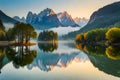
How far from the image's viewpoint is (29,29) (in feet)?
303

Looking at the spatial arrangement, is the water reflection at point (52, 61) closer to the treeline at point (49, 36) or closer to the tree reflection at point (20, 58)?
the tree reflection at point (20, 58)

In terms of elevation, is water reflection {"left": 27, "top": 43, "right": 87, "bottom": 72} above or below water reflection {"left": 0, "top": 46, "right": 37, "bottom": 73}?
below

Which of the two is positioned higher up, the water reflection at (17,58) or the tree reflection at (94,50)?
the water reflection at (17,58)

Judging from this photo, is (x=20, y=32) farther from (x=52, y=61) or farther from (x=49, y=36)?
(x=49, y=36)

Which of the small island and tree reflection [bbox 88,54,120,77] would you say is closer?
tree reflection [bbox 88,54,120,77]

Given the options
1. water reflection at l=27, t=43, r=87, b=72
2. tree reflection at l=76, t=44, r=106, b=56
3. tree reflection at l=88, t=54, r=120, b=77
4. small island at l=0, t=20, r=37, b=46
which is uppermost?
small island at l=0, t=20, r=37, b=46

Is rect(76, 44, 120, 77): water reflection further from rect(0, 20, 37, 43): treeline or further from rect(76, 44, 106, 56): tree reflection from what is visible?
rect(0, 20, 37, 43): treeline

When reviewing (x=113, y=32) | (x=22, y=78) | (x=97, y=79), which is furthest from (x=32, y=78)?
(x=113, y=32)

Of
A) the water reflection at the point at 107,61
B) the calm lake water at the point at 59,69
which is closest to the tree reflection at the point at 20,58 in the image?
the calm lake water at the point at 59,69

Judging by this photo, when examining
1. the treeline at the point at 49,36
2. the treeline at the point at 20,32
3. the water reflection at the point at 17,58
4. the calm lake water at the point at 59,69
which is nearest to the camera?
the calm lake water at the point at 59,69

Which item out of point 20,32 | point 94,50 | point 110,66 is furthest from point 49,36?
point 110,66

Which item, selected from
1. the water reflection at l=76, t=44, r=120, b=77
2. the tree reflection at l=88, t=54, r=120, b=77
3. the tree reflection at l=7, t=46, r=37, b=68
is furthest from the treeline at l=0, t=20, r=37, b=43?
the tree reflection at l=88, t=54, r=120, b=77

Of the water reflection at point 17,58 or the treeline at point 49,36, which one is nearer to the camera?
the water reflection at point 17,58

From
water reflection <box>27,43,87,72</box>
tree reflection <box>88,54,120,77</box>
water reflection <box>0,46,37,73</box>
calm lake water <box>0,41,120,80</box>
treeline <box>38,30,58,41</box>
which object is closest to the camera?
calm lake water <box>0,41,120,80</box>
